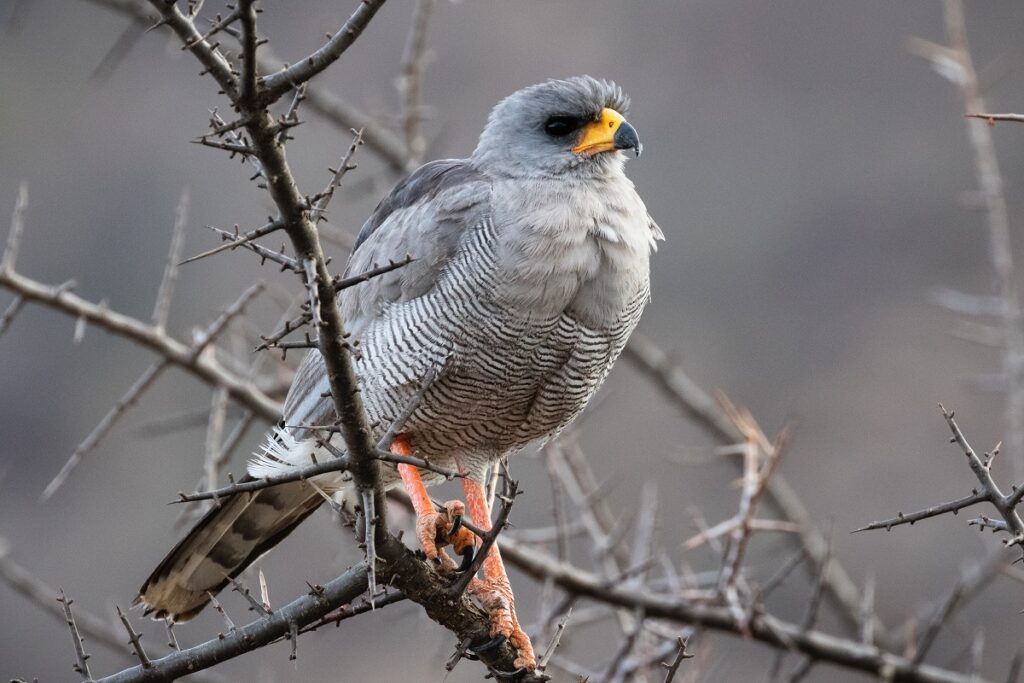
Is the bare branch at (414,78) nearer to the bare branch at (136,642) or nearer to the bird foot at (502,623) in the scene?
the bird foot at (502,623)

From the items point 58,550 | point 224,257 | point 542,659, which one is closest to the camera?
point 542,659

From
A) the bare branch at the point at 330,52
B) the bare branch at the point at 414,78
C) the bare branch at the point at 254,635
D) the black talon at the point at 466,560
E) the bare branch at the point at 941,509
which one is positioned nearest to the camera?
the bare branch at the point at 330,52

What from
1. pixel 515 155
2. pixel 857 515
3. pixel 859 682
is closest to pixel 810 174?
pixel 857 515

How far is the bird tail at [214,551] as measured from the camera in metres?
4.33

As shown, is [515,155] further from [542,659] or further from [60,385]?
[60,385]

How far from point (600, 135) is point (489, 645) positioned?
1794mm

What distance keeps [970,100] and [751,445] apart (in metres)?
1.83

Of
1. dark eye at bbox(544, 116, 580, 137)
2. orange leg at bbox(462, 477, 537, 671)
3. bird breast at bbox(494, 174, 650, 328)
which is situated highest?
dark eye at bbox(544, 116, 580, 137)

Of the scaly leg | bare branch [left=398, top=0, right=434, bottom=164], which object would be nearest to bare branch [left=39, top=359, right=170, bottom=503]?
the scaly leg

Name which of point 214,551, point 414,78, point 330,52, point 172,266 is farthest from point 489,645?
point 414,78

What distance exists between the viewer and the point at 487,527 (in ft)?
15.0

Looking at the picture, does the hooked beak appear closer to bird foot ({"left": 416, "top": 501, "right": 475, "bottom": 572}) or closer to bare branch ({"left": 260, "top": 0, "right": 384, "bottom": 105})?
bird foot ({"left": 416, "top": 501, "right": 475, "bottom": 572})

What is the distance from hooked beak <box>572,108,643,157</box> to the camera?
4.28 m

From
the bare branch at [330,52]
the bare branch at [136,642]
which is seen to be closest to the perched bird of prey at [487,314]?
the bare branch at [136,642]
